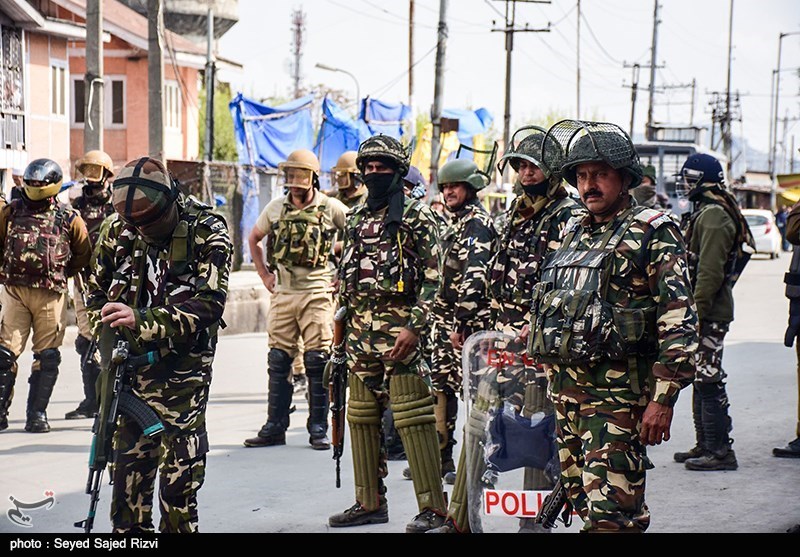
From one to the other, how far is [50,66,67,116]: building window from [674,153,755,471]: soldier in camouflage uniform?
21805 millimetres

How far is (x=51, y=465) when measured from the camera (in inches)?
307

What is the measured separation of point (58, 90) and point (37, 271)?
1954 centimetres

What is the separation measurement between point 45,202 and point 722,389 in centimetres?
528

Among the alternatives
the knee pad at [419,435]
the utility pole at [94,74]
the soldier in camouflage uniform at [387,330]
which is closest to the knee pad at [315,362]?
the soldier in camouflage uniform at [387,330]

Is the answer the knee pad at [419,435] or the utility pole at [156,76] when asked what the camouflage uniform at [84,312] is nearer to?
the knee pad at [419,435]

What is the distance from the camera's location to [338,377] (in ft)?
22.1

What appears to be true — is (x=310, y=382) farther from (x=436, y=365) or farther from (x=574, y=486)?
(x=574, y=486)

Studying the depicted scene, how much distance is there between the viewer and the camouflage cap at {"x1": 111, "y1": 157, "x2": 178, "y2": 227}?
4.91 metres

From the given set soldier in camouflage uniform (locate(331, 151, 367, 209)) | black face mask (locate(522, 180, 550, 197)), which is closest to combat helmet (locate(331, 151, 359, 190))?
soldier in camouflage uniform (locate(331, 151, 367, 209))

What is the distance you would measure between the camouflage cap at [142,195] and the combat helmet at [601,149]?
1727mm

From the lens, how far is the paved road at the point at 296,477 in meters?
6.48

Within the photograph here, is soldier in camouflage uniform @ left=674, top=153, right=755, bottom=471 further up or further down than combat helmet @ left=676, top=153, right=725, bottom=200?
further down

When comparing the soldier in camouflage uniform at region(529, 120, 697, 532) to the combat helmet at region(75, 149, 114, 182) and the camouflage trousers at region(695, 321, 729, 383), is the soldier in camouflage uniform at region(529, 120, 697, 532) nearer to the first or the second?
the camouflage trousers at region(695, 321, 729, 383)

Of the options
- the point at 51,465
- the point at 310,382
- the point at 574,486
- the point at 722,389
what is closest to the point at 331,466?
the point at 310,382
